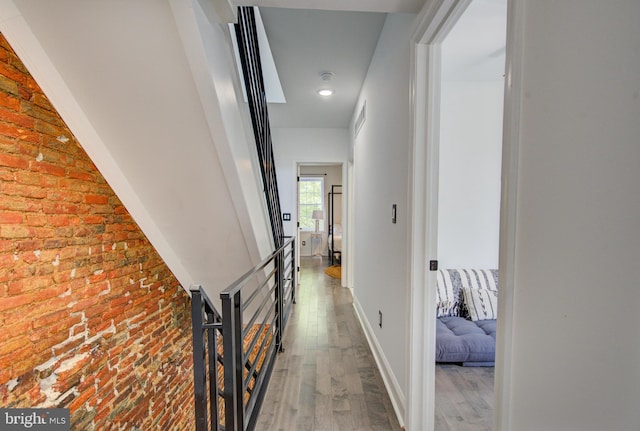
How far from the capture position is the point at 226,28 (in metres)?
1.36

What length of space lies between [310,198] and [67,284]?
255 inches

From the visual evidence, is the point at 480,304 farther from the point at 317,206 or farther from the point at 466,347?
the point at 317,206

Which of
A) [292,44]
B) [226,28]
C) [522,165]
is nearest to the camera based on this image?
[522,165]

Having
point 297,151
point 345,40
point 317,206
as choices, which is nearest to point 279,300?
point 345,40

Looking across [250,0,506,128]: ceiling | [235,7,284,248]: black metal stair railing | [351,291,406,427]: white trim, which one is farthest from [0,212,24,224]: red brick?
[351,291,406,427]: white trim

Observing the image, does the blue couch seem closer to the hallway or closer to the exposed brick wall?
the hallway

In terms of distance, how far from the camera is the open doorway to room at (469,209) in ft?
6.89

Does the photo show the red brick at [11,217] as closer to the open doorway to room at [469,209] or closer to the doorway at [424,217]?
the doorway at [424,217]

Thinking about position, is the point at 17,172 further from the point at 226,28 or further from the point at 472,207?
the point at 472,207

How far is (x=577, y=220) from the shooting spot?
578 mm

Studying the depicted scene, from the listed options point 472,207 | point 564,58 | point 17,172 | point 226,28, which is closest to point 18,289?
point 17,172

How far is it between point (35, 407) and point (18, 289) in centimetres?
63

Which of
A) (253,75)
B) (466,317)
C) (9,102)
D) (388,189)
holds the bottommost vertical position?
(466,317)

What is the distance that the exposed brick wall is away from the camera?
1.32m
